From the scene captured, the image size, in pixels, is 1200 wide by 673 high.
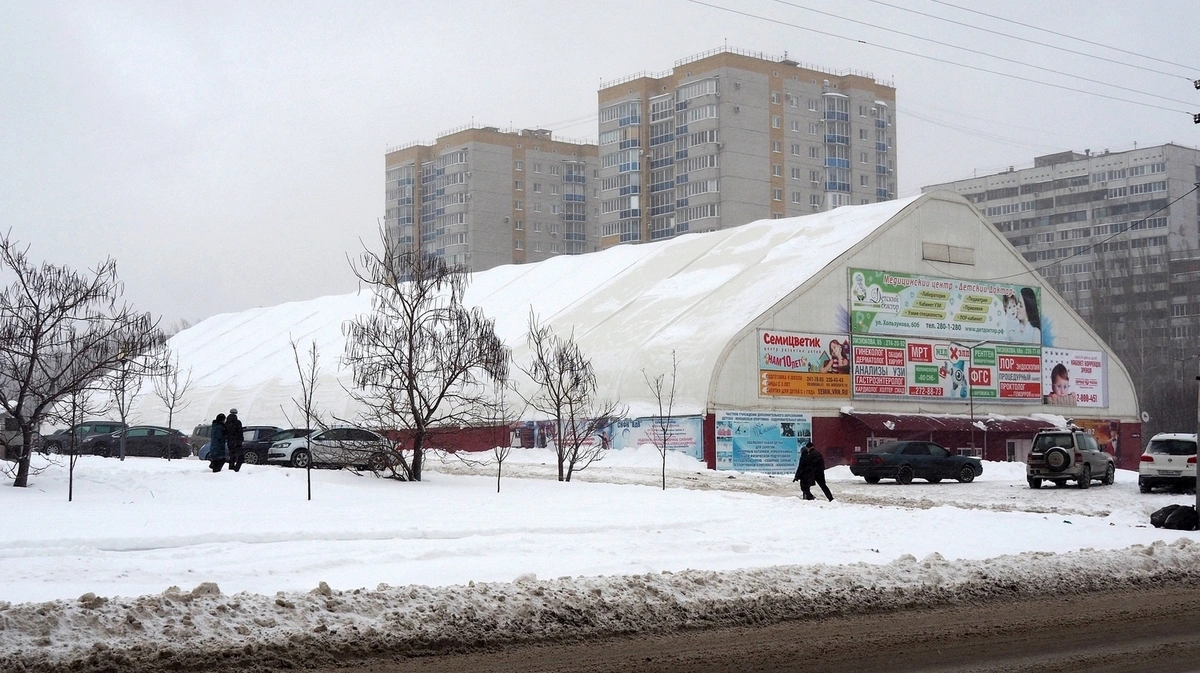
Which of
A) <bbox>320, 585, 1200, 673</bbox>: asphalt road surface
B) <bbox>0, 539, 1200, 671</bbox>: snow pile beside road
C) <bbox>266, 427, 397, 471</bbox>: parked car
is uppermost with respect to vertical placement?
<bbox>266, 427, 397, 471</bbox>: parked car

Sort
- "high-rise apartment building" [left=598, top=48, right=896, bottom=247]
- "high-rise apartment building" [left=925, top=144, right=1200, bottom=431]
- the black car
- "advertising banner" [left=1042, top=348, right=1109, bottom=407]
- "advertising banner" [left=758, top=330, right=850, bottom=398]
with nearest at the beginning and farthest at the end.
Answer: the black car, "advertising banner" [left=758, top=330, right=850, bottom=398], "advertising banner" [left=1042, top=348, right=1109, bottom=407], "high-rise apartment building" [left=925, top=144, right=1200, bottom=431], "high-rise apartment building" [left=598, top=48, right=896, bottom=247]

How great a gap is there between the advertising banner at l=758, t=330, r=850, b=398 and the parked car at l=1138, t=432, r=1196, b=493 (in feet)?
51.2

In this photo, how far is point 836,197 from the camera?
117 m

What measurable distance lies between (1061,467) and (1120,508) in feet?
24.0

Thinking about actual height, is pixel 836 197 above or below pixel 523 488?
above

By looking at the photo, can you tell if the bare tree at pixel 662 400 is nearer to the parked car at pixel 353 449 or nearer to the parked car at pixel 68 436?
the parked car at pixel 353 449

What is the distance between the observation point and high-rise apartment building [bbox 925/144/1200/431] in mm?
99500

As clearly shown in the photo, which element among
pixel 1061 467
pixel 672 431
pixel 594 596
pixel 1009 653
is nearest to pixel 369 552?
pixel 594 596

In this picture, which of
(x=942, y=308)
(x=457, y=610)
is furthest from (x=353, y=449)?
(x=942, y=308)

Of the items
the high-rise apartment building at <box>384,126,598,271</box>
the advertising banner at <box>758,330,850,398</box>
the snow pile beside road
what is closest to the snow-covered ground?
the snow pile beside road

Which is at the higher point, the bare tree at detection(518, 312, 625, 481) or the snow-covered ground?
the bare tree at detection(518, 312, 625, 481)

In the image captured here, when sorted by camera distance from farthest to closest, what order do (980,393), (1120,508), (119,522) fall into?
1. (980,393)
2. (1120,508)
3. (119,522)

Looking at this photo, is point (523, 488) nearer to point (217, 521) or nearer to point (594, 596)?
point (217, 521)

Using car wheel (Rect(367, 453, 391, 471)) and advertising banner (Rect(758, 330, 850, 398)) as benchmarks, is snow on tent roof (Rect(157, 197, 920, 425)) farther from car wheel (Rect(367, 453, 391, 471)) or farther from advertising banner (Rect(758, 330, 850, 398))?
car wheel (Rect(367, 453, 391, 471))
